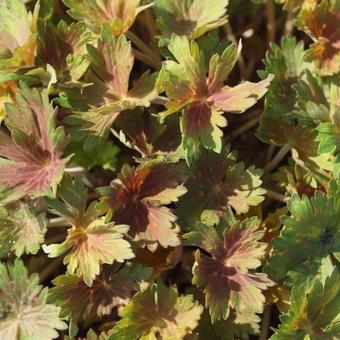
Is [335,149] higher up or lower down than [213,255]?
higher up

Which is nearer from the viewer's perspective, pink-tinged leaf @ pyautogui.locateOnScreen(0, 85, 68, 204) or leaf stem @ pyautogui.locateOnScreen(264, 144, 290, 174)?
pink-tinged leaf @ pyautogui.locateOnScreen(0, 85, 68, 204)

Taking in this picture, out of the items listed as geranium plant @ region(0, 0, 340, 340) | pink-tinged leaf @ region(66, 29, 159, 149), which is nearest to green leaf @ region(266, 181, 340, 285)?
geranium plant @ region(0, 0, 340, 340)

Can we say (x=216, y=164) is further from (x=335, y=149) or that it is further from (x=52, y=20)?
(x=52, y=20)

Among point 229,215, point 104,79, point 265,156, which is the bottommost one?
point 265,156

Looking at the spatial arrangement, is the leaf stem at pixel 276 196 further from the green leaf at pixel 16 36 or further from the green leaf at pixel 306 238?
the green leaf at pixel 16 36

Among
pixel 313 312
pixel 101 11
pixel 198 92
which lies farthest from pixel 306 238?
pixel 101 11

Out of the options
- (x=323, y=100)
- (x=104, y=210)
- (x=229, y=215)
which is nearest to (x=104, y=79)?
(x=104, y=210)

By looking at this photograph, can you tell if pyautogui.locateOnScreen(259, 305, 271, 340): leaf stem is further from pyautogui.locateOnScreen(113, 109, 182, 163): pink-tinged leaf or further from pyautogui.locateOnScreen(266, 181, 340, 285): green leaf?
pyautogui.locateOnScreen(113, 109, 182, 163): pink-tinged leaf

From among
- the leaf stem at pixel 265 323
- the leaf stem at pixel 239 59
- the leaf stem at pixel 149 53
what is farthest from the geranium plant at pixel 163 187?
the leaf stem at pixel 239 59
